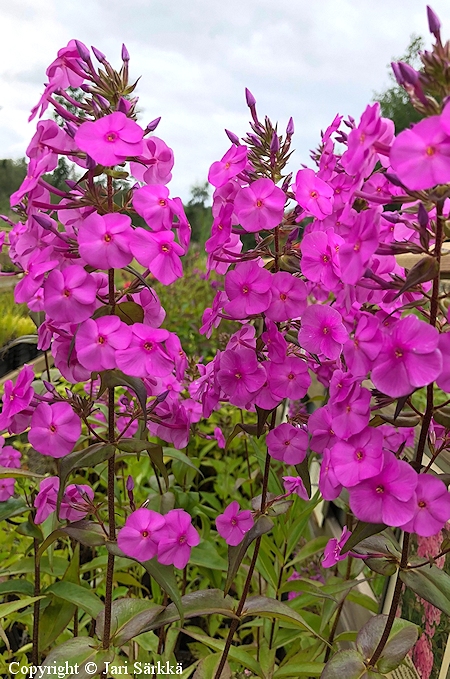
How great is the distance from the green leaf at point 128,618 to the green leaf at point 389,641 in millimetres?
268

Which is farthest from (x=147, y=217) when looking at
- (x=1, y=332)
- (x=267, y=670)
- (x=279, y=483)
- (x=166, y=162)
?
(x=1, y=332)

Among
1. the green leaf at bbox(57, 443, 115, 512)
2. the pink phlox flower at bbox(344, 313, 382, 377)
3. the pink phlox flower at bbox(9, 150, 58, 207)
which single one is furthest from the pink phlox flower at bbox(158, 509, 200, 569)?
the pink phlox flower at bbox(9, 150, 58, 207)

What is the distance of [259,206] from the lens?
0.62 metres

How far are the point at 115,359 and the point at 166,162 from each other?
247 millimetres

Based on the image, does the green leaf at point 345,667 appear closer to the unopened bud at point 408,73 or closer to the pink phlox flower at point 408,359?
the pink phlox flower at point 408,359

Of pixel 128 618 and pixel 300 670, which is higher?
pixel 128 618

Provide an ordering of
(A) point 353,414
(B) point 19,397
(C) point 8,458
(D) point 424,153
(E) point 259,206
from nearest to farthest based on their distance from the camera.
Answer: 1. (D) point 424,153
2. (A) point 353,414
3. (E) point 259,206
4. (B) point 19,397
5. (C) point 8,458

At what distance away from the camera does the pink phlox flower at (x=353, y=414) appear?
0.52m

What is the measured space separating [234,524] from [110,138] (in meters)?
0.52

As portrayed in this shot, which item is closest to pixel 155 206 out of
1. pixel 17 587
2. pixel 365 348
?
pixel 365 348

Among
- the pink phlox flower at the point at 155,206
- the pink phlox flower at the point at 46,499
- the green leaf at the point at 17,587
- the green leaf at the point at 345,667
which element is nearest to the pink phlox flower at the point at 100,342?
the pink phlox flower at the point at 155,206

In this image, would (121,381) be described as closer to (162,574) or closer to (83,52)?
(162,574)

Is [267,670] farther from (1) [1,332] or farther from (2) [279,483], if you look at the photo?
(1) [1,332]

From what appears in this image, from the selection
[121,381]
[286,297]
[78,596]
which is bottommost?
→ [78,596]
